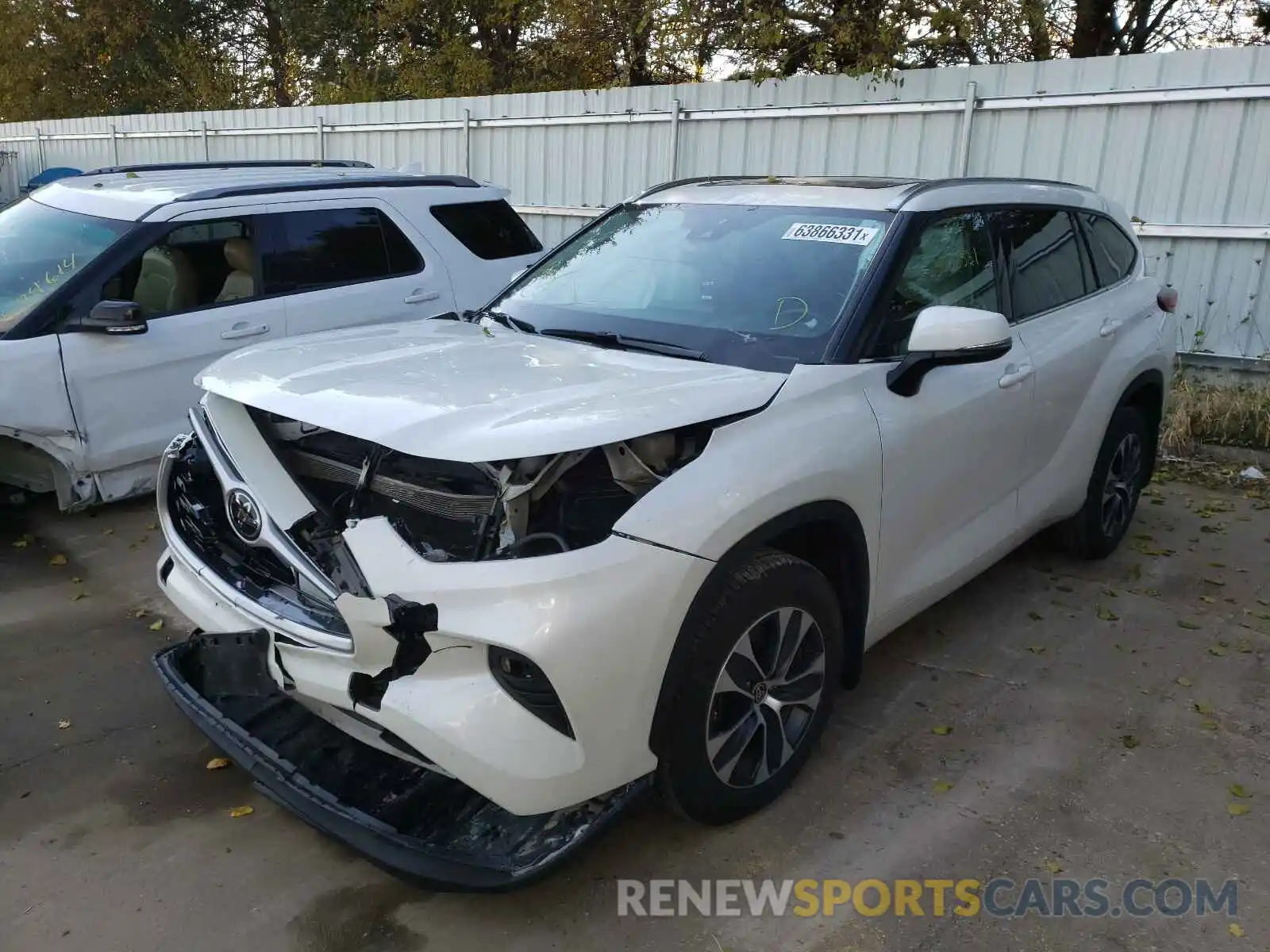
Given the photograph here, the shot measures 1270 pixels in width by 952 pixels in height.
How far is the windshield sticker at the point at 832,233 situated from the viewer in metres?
3.60

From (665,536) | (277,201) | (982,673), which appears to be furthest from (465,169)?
(665,536)

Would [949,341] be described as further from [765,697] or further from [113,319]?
[113,319]

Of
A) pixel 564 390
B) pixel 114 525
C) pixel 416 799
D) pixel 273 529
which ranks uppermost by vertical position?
pixel 564 390

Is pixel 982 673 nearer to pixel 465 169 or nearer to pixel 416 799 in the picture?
pixel 416 799

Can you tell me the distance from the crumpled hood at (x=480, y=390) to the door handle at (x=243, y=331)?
2429 millimetres

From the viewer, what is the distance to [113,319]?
16.9 feet

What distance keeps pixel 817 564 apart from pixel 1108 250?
275cm

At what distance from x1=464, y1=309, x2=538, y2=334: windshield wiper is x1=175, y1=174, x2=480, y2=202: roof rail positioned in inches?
97.9

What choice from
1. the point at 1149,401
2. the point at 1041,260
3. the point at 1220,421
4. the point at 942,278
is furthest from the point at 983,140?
the point at 942,278

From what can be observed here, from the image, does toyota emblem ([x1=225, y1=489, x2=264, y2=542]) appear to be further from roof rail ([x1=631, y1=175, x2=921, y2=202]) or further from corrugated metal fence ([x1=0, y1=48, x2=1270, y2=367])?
corrugated metal fence ([x1=0, y1=48, x2=1270, y2=367])

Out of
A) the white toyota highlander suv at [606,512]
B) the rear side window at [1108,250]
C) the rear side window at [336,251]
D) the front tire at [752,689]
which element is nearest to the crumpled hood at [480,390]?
the white toyota highlander suv at [606,512]

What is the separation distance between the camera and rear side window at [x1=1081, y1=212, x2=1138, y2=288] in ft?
15.8

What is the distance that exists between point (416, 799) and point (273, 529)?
0.85 m

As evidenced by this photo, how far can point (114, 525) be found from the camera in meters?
5.68
